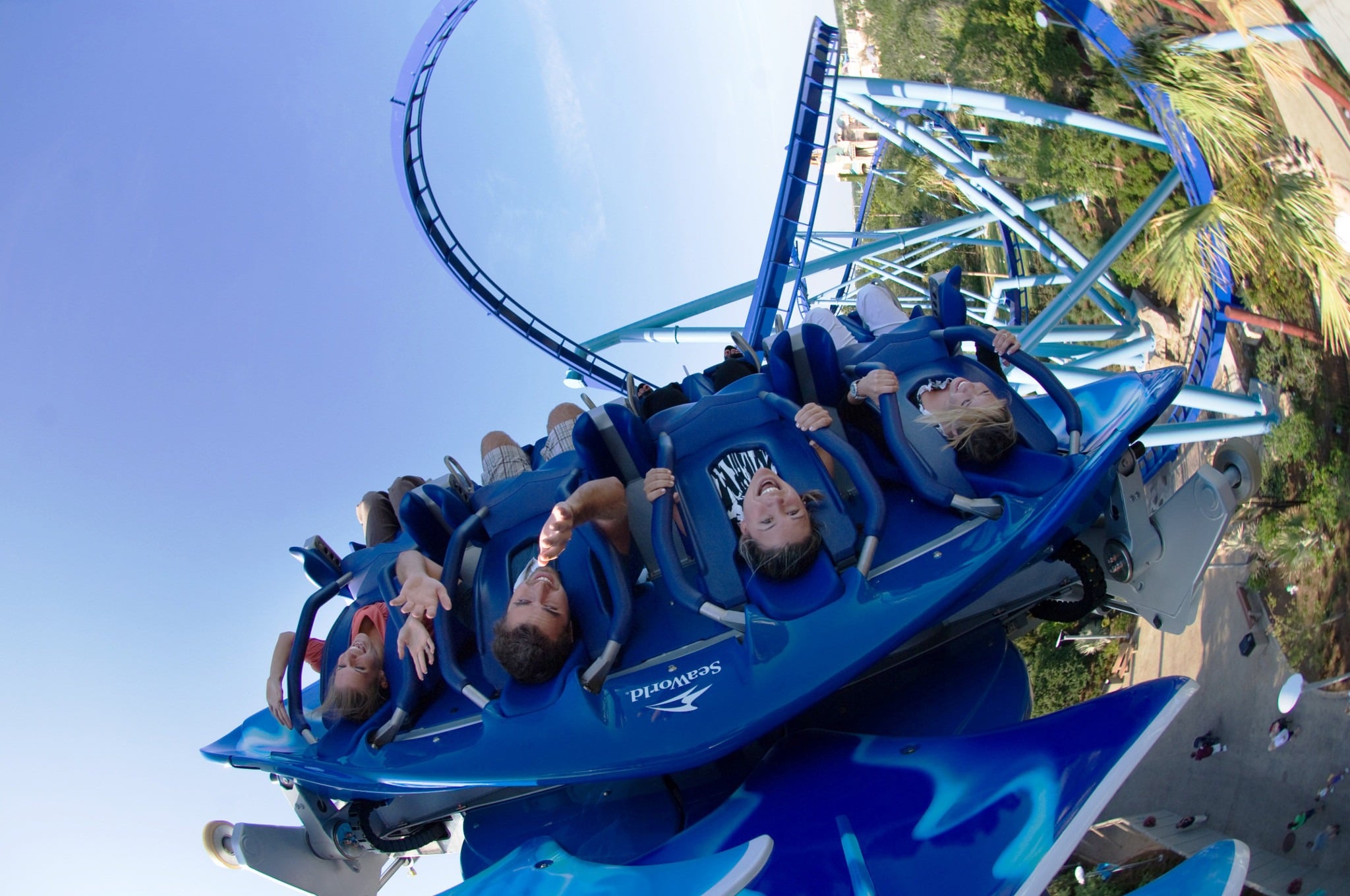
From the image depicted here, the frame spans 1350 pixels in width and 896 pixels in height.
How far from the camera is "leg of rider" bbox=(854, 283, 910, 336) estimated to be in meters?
3.94

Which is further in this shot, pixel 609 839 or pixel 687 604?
pixel 609 839

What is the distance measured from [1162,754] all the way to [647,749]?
30.7 ft

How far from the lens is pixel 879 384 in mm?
3051

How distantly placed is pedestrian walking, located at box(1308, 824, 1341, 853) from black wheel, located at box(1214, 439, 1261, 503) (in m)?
5.93

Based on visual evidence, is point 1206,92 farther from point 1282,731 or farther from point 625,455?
point 1282,731

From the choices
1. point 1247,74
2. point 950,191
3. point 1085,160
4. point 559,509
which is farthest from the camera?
point 950,191

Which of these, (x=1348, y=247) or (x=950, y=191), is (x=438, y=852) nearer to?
(x=1348, y=247)

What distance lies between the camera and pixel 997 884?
5.98 ft

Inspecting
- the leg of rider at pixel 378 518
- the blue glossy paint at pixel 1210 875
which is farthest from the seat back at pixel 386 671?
the blue glossy paint at pixel 1210 875

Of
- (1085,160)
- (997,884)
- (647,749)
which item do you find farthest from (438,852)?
(1085,160)

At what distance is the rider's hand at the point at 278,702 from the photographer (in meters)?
3.38

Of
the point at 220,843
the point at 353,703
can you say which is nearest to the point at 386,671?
the point at 353,703

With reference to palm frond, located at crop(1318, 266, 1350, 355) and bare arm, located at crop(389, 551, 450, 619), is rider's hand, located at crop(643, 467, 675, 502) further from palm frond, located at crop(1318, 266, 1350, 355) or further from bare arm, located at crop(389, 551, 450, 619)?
palm frond, located at crop(1318, 266, 1350, 355)

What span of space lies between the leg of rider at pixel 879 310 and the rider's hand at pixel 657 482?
4.63ft
